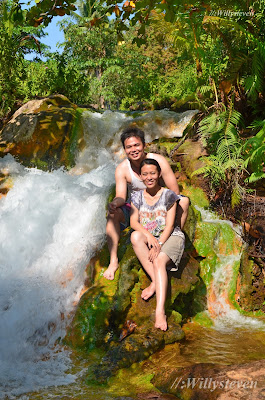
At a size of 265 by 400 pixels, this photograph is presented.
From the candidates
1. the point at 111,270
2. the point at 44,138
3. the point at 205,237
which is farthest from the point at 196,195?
the point at 44,138

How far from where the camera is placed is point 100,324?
4.64m

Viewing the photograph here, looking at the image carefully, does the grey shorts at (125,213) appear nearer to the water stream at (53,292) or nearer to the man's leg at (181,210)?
the man's leg at (181,210)

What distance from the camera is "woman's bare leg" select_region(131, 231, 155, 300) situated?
15.0 ft

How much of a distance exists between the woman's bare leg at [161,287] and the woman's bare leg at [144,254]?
173 millimetres

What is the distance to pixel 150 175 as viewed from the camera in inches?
179

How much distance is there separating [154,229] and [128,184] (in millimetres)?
811

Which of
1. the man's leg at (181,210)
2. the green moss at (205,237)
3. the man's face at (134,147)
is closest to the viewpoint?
the man's face at (134,147)

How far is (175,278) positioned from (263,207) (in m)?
2.25

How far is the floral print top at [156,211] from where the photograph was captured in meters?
4.62

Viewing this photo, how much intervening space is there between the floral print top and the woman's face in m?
0.20

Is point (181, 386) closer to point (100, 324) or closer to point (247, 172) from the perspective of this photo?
point (100, 324)

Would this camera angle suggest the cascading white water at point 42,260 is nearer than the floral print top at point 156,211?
Yes

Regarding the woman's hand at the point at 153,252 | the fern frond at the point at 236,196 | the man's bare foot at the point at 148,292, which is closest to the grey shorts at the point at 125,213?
the woman's hand at the point at 153,252

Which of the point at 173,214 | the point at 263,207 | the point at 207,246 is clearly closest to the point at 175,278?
the point at 173,214
